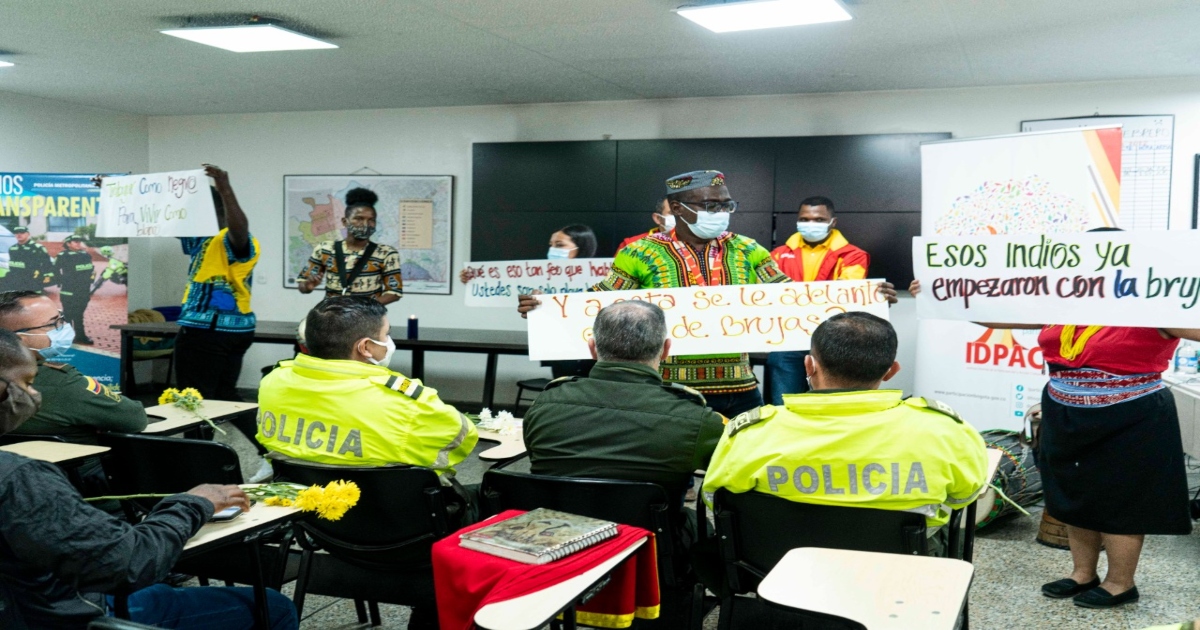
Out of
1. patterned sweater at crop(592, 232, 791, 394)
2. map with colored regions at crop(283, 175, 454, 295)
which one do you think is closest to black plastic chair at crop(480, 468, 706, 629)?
patterned sweater at crop(592, 232, 791, 394)

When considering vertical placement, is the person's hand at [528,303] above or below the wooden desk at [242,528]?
above

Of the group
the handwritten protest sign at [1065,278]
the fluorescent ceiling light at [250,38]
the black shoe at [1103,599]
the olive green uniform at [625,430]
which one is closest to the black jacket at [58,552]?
the olive green uniform at [625,430]

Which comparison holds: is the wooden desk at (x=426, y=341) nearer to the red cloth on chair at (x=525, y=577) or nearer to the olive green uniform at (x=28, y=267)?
the olive green uniform at (x=28, y=267)

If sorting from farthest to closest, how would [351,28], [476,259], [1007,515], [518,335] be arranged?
[476,259]
[518,335]
[351,28]
[1007,515]

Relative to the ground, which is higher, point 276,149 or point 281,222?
point 276,149

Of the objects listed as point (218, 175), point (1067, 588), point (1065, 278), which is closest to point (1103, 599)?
point (1067, 588)

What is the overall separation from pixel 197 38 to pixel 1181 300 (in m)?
5.05

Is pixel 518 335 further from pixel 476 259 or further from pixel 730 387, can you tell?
pixel 730 387

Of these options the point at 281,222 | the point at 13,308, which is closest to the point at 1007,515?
the point at 13,308

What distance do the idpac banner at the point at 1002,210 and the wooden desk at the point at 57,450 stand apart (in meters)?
2.67

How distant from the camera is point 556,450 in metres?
2.45

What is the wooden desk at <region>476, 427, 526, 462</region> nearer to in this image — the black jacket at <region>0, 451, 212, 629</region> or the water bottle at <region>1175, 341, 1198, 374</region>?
the black jacket at <region>0, 451, 212, 629</region>

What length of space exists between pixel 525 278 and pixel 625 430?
3.29 meters

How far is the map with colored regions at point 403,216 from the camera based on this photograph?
26.5ft
